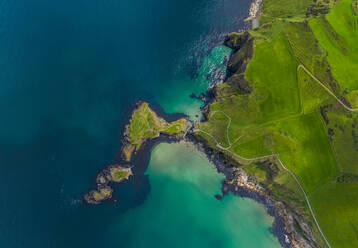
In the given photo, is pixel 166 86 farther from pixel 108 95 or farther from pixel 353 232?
pixel 353 232

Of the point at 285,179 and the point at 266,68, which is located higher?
the point at 266,68

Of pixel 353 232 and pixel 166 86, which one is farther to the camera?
pixel 166 86

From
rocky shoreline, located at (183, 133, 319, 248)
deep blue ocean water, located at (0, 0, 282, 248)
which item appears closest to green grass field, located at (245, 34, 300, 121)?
deep blue ocean water, located at (0, 0, 282, 248)

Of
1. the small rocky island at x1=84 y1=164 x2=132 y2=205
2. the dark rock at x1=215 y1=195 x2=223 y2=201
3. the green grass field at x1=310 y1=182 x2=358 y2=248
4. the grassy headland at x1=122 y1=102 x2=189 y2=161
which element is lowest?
the green grass field at x1=310 y1=182 x2=358 y2=248

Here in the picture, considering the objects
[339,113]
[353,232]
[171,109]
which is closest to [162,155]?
[171,109]

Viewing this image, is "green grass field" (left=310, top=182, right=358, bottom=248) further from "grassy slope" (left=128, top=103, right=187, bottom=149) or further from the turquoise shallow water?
"grassy slope" (left=128, top=103, right=187, bottom=149)

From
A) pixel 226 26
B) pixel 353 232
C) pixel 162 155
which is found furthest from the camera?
pixel 226 26

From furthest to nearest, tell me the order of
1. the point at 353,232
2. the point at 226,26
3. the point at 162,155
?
the point at 226,26
the point at 162,155
the point at 353,232

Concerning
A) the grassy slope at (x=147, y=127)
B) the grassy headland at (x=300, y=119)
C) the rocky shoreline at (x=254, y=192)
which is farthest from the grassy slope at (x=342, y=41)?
the grassy slope at (x=147, y=127)

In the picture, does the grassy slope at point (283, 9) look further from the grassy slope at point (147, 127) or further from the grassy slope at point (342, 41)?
the grassy slope at point (147, 127)
